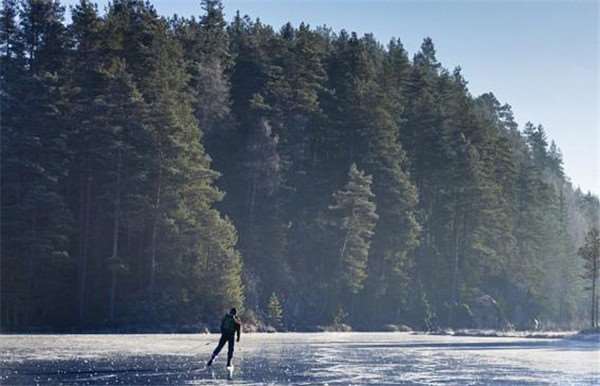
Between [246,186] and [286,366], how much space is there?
62727 mm

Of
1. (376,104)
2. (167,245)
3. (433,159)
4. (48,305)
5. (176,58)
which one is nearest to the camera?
A: (48,305)

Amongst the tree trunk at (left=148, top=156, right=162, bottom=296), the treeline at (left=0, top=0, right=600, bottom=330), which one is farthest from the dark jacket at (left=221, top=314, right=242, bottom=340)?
the tree trunk at (left=148, top=156, right=162, bottom=296)

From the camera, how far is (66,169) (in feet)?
236

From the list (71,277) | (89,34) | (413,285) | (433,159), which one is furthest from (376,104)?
(71,277)

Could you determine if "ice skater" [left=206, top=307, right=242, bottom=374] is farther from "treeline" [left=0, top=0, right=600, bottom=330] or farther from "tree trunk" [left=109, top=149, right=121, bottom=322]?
"tree trunk" [left=109, top=149, right=121, bottom=322]

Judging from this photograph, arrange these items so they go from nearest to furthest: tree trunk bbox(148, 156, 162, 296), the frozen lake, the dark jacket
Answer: the frozen lake → the dark jacket → tree trunk bbox(148, 156, 162, 296)

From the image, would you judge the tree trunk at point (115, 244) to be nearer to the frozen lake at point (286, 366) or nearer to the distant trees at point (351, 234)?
the distant trees at point (351, 234)

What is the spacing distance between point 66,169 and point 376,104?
3834 cm

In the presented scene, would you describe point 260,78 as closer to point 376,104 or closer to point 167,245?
point 376,104

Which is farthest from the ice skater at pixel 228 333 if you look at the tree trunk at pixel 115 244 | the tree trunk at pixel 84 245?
the tree trunk at pixel 115 244

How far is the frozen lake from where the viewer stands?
25.0m

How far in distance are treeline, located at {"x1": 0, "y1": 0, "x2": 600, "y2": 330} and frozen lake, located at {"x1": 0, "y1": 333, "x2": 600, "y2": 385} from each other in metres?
28.2

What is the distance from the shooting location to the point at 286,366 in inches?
1176

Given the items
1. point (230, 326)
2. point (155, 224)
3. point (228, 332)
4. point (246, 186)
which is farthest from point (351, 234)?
point (228, 332)
